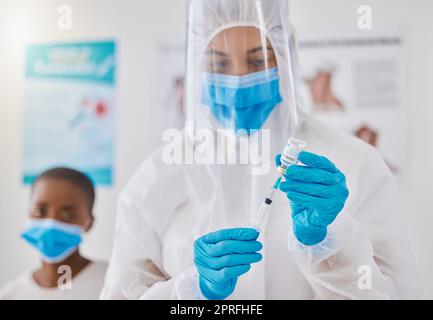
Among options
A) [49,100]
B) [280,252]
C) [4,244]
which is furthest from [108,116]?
[280,252]

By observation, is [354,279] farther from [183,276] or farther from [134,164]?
[134,164]

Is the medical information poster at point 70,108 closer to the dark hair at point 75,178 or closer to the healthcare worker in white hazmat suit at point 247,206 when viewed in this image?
the dark hair at point 75,178

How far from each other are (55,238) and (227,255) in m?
0.51

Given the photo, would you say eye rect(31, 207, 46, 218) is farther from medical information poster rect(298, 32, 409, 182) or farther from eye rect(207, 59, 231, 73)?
medical information poster rect(298, 32, 409, 182)

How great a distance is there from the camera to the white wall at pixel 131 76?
1.01 meters

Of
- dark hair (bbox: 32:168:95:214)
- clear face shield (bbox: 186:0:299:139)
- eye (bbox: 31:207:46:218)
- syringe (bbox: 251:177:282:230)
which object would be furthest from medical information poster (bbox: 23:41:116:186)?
syringe (bbox: 251:177:282:230)

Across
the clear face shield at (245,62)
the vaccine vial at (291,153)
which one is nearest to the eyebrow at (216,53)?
the clear face shield at (245,62)

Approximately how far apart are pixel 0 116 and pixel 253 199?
777mm

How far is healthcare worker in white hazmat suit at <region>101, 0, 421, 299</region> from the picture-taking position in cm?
76

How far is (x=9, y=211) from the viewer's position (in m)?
1.18

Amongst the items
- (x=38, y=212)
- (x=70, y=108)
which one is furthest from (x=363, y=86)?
(x=38, y=212)

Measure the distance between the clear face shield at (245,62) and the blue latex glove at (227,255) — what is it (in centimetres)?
22

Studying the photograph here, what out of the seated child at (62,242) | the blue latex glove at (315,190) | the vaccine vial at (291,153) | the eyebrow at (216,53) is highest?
the eyebrow at (216,53)

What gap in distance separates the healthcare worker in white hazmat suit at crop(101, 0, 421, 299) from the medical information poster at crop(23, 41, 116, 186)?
269mm
